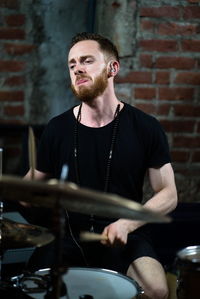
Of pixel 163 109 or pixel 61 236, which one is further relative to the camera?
pixel 163 109

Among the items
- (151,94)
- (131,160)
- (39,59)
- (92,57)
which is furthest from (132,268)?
(39,59)

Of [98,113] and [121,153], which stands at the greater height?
→ [98,113]

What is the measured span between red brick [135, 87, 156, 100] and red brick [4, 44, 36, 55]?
634mm

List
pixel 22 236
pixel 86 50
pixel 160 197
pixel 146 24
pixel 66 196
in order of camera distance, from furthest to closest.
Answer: pixel 146 24 < pixel 86 50 < pixel 160 197 < pixel 22 236 < pixel 66 196

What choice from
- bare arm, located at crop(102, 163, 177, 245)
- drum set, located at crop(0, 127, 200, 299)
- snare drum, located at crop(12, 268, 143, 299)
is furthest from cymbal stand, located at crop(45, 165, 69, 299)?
bare arm, located at crop(102, 163, 177, 245)

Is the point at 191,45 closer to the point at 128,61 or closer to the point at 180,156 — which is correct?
the point at 128,61

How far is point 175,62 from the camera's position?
323 centimetres

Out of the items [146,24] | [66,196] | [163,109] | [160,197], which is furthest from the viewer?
[163,109]

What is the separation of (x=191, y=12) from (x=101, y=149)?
1.13 meters

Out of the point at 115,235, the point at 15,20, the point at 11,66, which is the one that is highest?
the point at 15,20

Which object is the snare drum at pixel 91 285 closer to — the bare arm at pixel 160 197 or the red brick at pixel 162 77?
the bare arm at pixel 160 197

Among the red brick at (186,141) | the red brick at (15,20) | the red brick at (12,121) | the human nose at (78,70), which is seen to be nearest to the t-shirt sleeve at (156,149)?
the human nose at (78,70)

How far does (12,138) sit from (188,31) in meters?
1.14

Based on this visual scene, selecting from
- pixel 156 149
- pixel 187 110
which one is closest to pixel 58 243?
pixel 156 149
